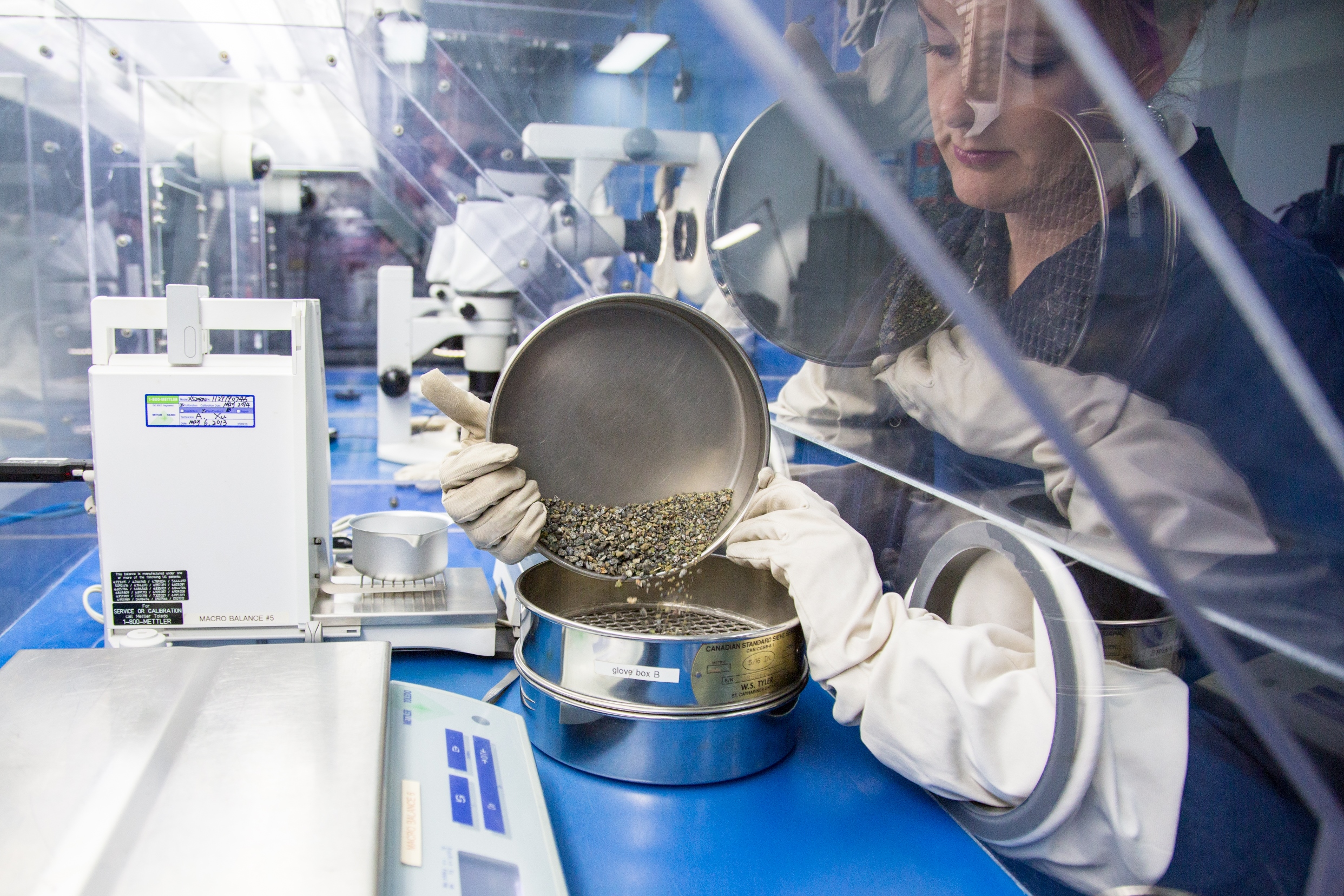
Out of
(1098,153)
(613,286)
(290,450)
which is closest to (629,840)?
(290,450)

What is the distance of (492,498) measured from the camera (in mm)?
915

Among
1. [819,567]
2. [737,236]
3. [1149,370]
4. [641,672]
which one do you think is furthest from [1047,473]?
[737,236]

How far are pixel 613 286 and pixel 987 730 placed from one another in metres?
1.34

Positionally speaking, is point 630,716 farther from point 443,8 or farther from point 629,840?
point 443,8

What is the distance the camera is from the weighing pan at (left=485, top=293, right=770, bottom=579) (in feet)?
3.35

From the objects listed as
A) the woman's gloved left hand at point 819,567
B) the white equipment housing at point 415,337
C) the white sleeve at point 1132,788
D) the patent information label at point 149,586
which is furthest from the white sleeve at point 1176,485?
the white equipment housing at point 415,337

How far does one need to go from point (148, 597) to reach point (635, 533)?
54cm

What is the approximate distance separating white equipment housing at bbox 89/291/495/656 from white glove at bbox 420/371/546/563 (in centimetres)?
16

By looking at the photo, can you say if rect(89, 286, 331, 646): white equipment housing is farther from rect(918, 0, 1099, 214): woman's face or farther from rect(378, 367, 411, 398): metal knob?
rect(378, 367, 411, 398): metal knob

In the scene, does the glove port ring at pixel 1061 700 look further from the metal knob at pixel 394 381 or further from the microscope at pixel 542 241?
the metal knob at pixel 394 381

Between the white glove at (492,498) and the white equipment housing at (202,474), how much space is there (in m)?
0.16

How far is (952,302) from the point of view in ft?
1.18

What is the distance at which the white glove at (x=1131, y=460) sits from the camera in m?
0.49

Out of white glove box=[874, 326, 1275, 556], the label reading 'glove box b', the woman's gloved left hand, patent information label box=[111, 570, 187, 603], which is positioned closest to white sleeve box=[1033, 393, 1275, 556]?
white glove box=[874, 326, 1275, 556]
